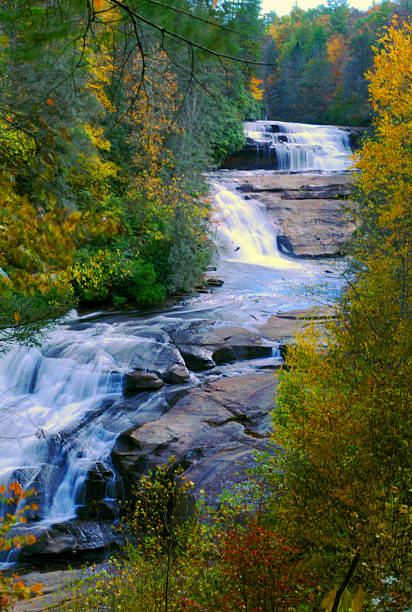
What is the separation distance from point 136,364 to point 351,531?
7748 millimetres

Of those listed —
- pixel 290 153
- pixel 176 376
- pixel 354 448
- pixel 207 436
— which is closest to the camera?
pixel 354 448

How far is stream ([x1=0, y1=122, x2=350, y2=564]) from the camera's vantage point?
7.98 metres

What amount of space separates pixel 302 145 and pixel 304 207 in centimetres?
732

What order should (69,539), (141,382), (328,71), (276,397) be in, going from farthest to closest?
(328,71) → (141,382) → (276,397) → (69,539)

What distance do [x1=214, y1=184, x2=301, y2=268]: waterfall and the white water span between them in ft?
21.4

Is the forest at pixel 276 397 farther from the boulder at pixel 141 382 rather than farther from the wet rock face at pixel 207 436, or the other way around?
the boulder at pixel 141 382

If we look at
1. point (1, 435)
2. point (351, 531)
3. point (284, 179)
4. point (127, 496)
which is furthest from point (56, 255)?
point (284, 179)

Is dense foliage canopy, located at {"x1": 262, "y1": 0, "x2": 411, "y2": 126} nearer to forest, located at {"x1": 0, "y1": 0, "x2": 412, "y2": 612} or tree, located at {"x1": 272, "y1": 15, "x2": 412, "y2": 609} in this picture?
forest, located at {"x1": 0, "y1": 0, "x2": 412, "y2": 612}

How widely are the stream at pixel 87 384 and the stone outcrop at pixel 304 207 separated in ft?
19.7

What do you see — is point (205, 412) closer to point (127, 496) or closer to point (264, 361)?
point (127, 496)

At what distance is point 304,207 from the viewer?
26.3 m

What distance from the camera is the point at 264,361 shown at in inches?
454

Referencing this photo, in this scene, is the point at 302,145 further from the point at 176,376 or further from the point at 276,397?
the point at 276,397

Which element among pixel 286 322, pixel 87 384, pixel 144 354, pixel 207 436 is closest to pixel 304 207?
pixel 286 322
